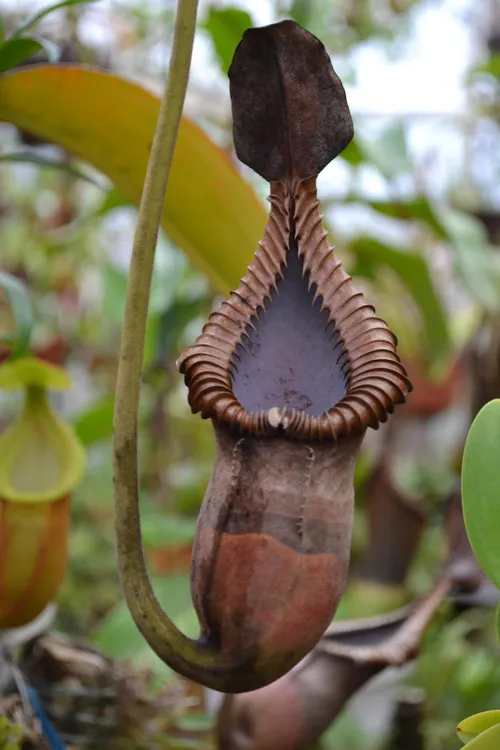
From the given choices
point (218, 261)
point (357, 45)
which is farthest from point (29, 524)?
point (357, 45)

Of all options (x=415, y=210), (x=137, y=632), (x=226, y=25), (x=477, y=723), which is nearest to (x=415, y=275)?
(x=415, y=210)

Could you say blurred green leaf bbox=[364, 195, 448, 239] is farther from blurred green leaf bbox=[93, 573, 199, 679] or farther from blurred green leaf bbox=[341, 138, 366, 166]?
blurred green leaf bbox=[93, 573, 199, 679]

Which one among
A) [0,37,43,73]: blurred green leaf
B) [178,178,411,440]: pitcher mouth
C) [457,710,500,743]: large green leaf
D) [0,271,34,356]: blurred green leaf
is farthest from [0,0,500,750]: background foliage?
[457,710,500,743]: large green leaf

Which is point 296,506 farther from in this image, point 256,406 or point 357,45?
point 357,45

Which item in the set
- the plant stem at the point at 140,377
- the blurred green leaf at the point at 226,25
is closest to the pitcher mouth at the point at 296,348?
the plant stem at the point at 140,377

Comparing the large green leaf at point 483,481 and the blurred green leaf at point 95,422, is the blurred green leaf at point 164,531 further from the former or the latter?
the large green leaf at point 483,481
